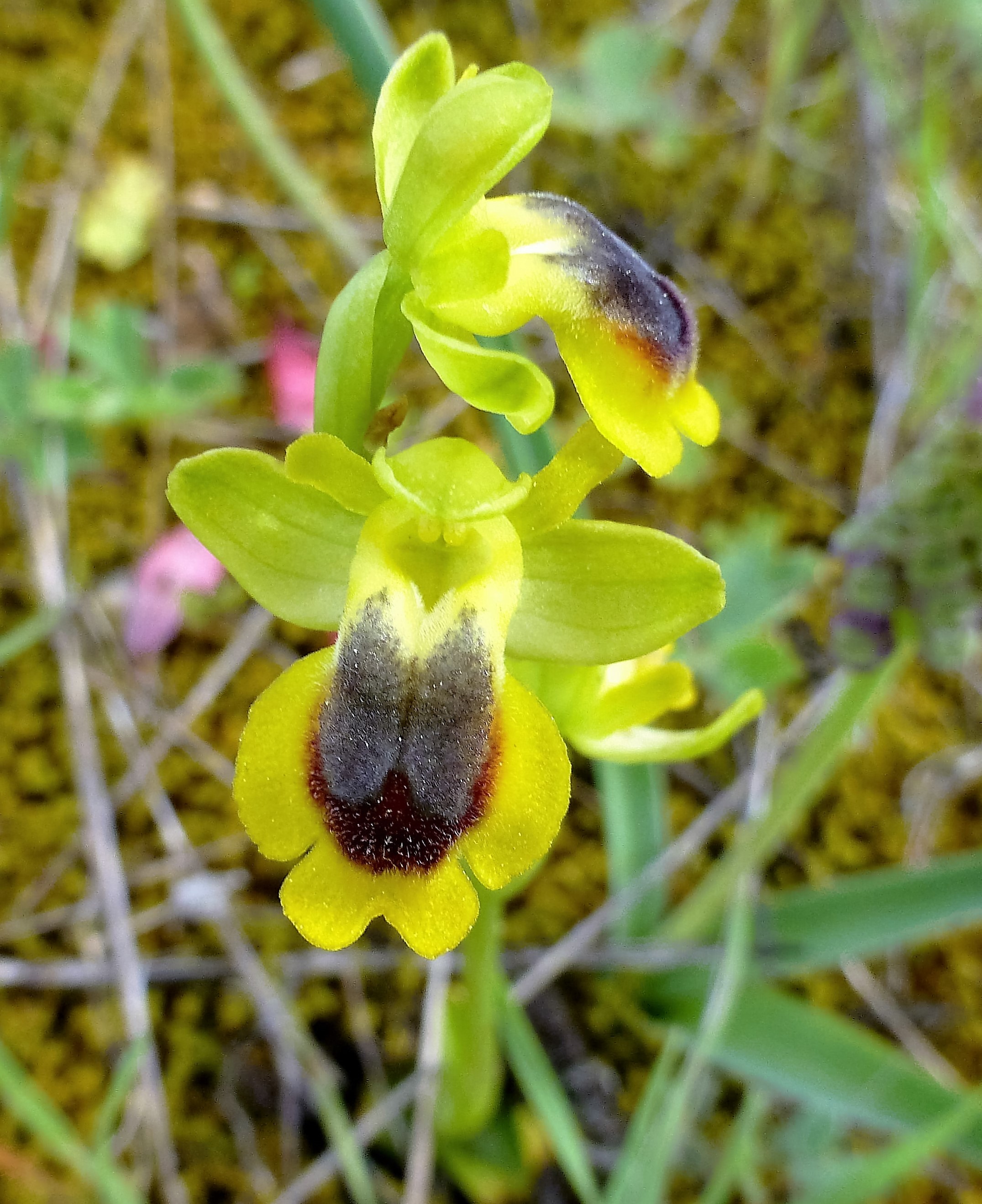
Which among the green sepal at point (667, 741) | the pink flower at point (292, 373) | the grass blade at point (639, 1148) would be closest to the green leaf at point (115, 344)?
the pink flower at point (292, 373)

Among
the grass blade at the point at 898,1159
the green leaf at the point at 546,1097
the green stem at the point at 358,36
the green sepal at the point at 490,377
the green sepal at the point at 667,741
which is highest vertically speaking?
the green stem at the point at 358,36

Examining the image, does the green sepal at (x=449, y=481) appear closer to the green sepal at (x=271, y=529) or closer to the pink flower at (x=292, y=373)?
the green sepal at (x=271, y=529)

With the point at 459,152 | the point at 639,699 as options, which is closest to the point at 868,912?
the point at 639,699

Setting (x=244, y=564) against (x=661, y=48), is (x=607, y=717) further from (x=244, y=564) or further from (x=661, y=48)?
(x=661, y=48)

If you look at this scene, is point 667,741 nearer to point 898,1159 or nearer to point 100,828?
point 898,1159

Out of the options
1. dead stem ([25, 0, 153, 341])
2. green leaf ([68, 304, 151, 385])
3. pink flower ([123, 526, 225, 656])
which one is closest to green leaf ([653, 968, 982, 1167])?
pink flower ([123, 526, 225, 656])
